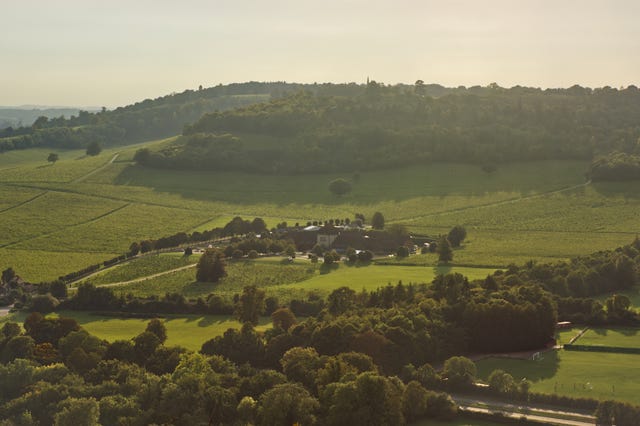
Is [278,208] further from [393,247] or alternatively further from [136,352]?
[136,352]

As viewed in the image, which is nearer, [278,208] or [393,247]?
[393,247]

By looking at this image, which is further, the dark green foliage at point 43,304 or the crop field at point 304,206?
the crop field at point 304,206

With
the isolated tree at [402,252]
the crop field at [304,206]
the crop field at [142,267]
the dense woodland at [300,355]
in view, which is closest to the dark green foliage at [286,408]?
the dense woodland at [300,355]

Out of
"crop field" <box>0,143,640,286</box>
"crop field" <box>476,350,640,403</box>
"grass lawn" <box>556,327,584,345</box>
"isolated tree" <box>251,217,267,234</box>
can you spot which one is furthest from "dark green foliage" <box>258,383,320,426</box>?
"isolated tree" <box>251,217,267,234</box>

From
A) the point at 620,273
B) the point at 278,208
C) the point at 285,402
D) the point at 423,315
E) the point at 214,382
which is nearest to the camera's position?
the point at 285,402

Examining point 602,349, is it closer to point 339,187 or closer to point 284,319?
point 284,319

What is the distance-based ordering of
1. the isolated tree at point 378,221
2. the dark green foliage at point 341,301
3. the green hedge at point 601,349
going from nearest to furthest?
1. the green hedge at point 601,349
2. the dark green foliage at point 341,301
3. the isolated tree at point 378,221

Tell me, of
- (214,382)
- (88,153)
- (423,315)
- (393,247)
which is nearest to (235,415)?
(214,382)

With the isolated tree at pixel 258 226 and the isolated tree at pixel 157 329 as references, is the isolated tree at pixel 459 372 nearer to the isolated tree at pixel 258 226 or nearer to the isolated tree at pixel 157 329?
the isolated tree at pixel 157 329
